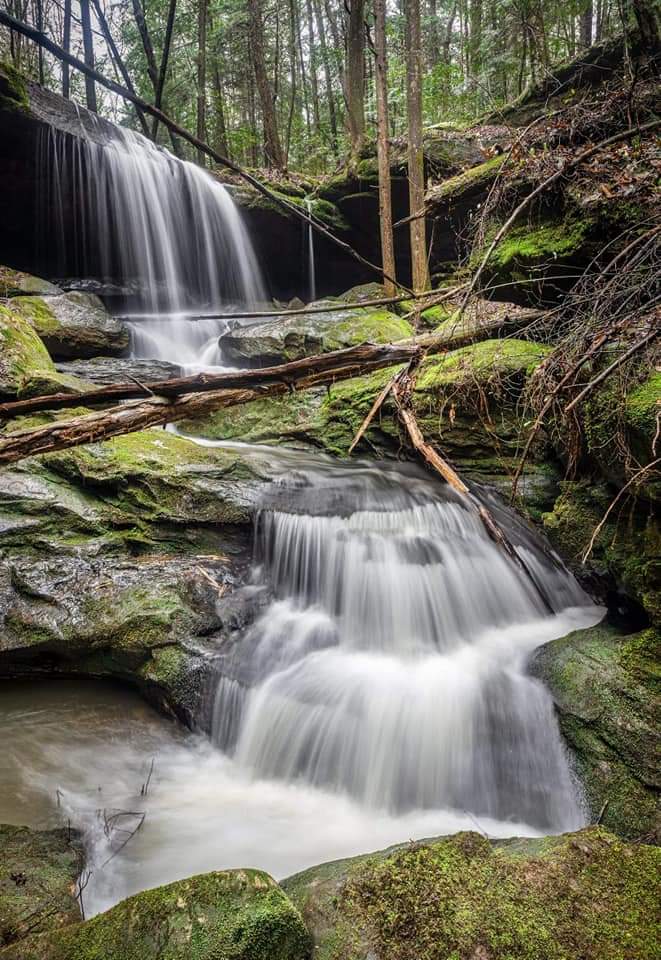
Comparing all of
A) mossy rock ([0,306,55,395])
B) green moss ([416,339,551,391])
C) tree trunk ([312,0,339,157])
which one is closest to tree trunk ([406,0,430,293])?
green moss ([416,339,551,391])

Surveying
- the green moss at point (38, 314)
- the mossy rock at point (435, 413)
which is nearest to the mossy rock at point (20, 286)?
the green moss at point (38, 314)

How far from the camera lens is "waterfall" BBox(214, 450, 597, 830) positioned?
333 centimetres

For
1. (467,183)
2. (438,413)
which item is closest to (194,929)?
(438,413)

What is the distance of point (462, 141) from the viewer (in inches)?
468

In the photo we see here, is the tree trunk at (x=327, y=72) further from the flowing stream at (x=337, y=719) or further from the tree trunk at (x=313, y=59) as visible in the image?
the flowing stream at (x=337, y=719)

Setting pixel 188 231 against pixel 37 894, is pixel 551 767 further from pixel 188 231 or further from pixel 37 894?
pixel 188 231

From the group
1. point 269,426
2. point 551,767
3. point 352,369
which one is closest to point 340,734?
point 551,767

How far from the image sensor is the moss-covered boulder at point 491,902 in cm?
160

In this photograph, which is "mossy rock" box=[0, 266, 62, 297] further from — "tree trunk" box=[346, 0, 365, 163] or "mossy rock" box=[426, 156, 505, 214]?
"tree trunk" box=[346, 0, 365, 163]

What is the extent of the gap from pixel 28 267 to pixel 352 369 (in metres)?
11.4

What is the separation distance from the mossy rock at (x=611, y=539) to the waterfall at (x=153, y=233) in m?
7.71

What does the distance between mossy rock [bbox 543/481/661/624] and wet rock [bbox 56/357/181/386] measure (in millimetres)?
6288

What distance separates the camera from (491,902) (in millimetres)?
1724

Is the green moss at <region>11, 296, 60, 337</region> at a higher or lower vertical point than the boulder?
higher
